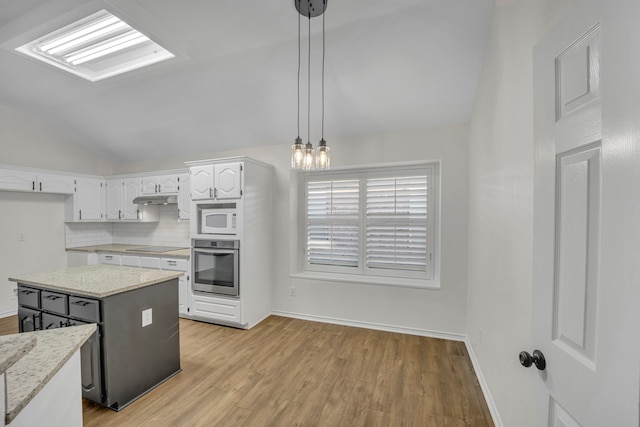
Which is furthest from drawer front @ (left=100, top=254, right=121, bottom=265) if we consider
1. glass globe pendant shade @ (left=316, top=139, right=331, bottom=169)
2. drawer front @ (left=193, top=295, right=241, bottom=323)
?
glass globe pendant shade @ (left=316, top=139, right=331, bottom=169)

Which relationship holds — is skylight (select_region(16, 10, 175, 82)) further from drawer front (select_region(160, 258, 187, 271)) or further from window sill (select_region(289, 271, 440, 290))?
window sill (select_region(289, 271, 440, 290))

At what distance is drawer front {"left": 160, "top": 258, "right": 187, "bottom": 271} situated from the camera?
3639mm

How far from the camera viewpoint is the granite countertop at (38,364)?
728mm

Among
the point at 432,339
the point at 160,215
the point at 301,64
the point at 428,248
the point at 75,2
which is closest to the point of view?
the point at 75,2

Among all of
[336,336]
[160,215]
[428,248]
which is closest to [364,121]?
[428,248]

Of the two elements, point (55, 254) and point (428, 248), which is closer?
point (428, 248)

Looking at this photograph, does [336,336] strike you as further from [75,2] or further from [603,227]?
[75,2]

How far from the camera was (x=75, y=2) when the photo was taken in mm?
2002

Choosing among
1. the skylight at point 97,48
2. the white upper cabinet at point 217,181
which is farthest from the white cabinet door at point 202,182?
the skylight at point 97,48

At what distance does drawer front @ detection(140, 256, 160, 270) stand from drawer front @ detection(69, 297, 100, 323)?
1859 millimetres

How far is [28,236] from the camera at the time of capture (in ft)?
12.9

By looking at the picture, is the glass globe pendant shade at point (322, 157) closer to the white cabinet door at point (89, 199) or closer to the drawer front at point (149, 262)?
the drawer front at point (149, 262)

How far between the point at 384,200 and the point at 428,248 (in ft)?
2.62

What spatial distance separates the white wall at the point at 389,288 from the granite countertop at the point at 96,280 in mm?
1707
